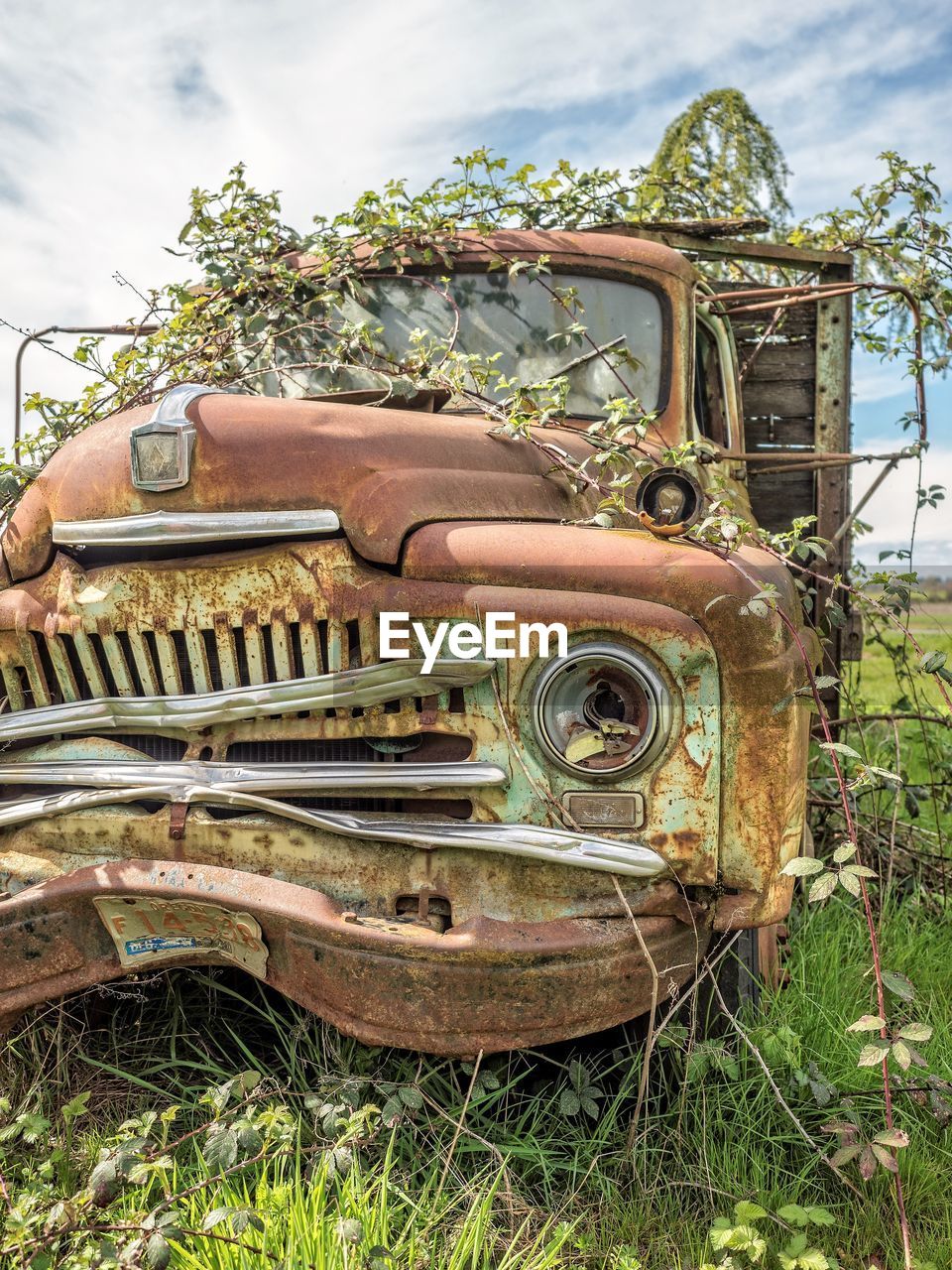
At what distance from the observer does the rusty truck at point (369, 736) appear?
81.4 inches

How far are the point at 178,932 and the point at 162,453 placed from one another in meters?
0.97

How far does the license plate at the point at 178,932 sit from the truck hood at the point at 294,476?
29.8 inches

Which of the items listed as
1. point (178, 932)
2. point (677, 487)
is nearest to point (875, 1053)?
point (677, 487)

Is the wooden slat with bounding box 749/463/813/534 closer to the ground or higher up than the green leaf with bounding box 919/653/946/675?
higher up

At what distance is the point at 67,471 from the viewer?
2.43m

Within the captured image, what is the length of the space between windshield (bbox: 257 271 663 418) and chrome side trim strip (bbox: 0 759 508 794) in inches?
56.7

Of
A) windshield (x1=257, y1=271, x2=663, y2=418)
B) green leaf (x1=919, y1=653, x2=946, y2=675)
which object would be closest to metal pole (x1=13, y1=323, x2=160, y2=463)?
windshield (x1=257, y1=271, x2=663, y2=418)

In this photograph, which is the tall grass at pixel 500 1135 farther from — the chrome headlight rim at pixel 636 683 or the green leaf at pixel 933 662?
the green leaf at pixel 933 662

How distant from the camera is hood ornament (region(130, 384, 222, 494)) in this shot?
2.27 meters

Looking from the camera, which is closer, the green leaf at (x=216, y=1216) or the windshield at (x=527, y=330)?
the green leaf at (x=216, y=1216)

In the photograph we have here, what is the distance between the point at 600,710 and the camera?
2.18m

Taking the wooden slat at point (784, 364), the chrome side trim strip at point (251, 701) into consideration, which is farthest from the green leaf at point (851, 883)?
the wooden slat at point (784, 364)

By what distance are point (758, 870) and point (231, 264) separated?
9.47 ft

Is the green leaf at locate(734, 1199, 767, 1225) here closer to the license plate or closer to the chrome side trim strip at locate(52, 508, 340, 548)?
the license plate
